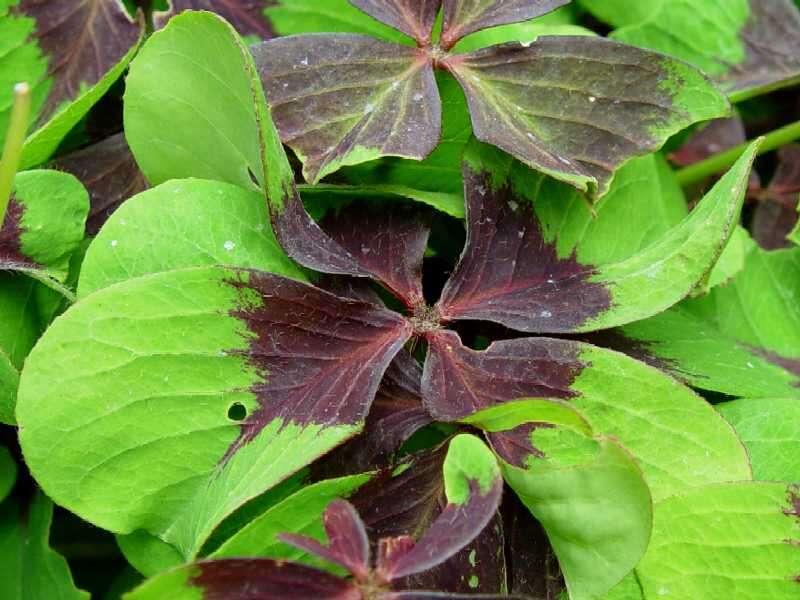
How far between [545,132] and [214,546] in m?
0.35

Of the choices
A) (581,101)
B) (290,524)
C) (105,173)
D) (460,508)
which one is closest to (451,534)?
(460,508)

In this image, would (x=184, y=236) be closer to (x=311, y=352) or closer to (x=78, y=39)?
(x=311, y=352)

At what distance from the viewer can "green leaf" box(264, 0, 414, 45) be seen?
85cm

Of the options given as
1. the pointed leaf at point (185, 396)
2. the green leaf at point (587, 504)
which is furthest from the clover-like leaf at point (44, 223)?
the green leaf at point (587, 504)

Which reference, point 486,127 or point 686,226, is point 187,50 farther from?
point 686,226

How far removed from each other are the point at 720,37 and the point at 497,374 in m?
0.50

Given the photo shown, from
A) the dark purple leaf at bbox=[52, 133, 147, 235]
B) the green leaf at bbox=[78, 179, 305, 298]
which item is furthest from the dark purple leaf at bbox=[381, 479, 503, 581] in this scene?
the dark purple leaf at bbox=[52, 133, 147, 235]

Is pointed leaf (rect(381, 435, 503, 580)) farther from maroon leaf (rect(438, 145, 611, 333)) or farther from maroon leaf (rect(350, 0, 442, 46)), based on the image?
maroon leaf (rect(350, 0, 442, 46))

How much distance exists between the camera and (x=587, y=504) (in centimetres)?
55

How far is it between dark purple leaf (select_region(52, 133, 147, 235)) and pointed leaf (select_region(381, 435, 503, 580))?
405 mm

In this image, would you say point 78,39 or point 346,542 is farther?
point 78,39

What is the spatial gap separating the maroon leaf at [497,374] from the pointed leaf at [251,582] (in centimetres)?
14

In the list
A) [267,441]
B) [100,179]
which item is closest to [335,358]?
[267,441]

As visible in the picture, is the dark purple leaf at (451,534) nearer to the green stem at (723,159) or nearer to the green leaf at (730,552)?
the green leaf at (730,552)
